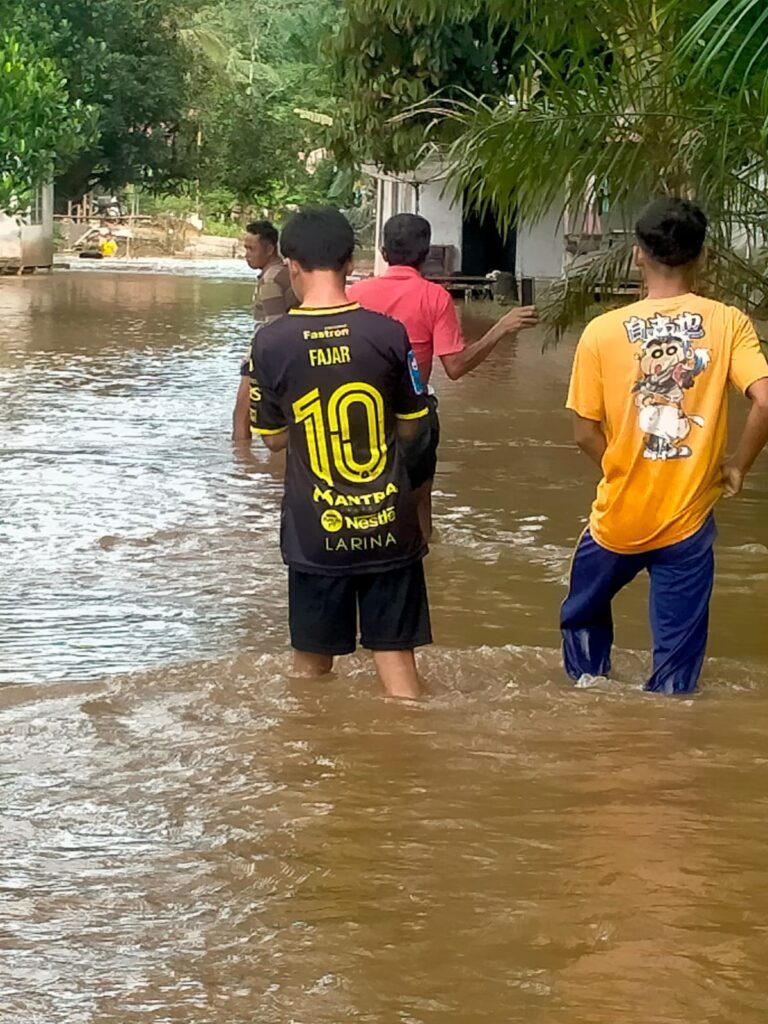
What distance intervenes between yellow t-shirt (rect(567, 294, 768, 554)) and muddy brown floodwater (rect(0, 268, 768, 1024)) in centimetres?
68

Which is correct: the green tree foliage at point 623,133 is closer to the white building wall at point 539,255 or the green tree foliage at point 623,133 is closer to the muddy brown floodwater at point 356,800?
the muddy brown floodwater at point 356,800

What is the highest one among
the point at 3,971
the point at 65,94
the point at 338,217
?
the point at 65,94

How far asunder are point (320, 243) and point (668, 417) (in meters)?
1.22


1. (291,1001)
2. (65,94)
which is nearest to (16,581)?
(291,1001)

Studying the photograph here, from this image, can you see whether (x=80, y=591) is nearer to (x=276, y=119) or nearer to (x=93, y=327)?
(x=93, y=327)

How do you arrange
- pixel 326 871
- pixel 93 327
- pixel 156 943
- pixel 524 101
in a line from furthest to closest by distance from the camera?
pixel 93 327 → pixel 524 101 → pixel 326 871 → pixel 156 943

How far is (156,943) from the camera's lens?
366 centimetres

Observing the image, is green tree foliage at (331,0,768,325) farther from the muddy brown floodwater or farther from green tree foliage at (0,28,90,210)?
green tree foliage at (0,28,90,210)

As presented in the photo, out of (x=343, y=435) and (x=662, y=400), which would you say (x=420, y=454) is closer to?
(x=343, y=435)

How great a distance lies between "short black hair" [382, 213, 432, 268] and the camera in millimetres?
7434

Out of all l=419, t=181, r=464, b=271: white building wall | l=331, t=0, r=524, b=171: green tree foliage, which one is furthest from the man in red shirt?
l=419, t=181, r=464, b=271: white building wall

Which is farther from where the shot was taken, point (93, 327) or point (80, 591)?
point (93, 327)

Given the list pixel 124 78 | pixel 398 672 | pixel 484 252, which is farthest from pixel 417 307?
pixel 124 78

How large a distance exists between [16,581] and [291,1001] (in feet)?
14.3
